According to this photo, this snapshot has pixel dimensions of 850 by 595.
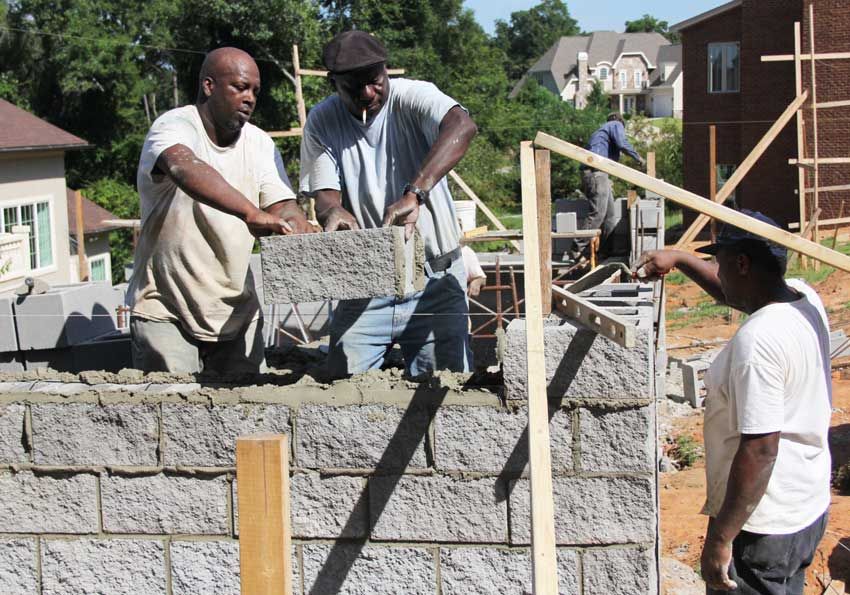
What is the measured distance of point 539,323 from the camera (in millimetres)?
3416

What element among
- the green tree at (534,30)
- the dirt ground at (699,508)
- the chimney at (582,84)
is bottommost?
the dirt ground at (699,508)

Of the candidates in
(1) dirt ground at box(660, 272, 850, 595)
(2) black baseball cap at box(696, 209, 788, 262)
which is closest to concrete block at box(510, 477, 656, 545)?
(2) black baseball cap at box(696, 209, 788, 262)

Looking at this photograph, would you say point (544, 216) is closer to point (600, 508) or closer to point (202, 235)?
point (600, 508)

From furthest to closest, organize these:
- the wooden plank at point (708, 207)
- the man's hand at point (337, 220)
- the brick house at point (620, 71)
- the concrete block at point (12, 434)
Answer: the brick house at point (620, 71), the man's hand at point (337, 220), the concrete block at point (12, 434), the wooden plank at point (708, 207)

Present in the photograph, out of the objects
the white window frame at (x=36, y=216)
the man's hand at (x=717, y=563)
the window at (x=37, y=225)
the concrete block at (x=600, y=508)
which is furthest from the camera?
the window at (x=37, y=225)

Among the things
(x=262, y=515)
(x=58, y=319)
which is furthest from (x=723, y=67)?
(x=262, y=515)

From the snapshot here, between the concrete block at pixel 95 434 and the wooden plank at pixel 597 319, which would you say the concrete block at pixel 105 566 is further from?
the wooden plank at pixel 597 319

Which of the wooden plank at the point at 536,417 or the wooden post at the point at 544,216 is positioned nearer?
the wooden plank at the point at 536,417

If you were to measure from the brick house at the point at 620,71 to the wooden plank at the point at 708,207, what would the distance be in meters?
81.7

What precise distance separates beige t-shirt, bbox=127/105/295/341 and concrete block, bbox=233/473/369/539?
41.8 inches

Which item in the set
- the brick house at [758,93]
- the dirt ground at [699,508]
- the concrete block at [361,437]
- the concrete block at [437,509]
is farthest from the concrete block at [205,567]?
the brick house at [758,93]

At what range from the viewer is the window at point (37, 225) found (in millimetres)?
27734

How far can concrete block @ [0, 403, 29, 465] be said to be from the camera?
4152 millimetres

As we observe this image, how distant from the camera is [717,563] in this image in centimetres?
360
